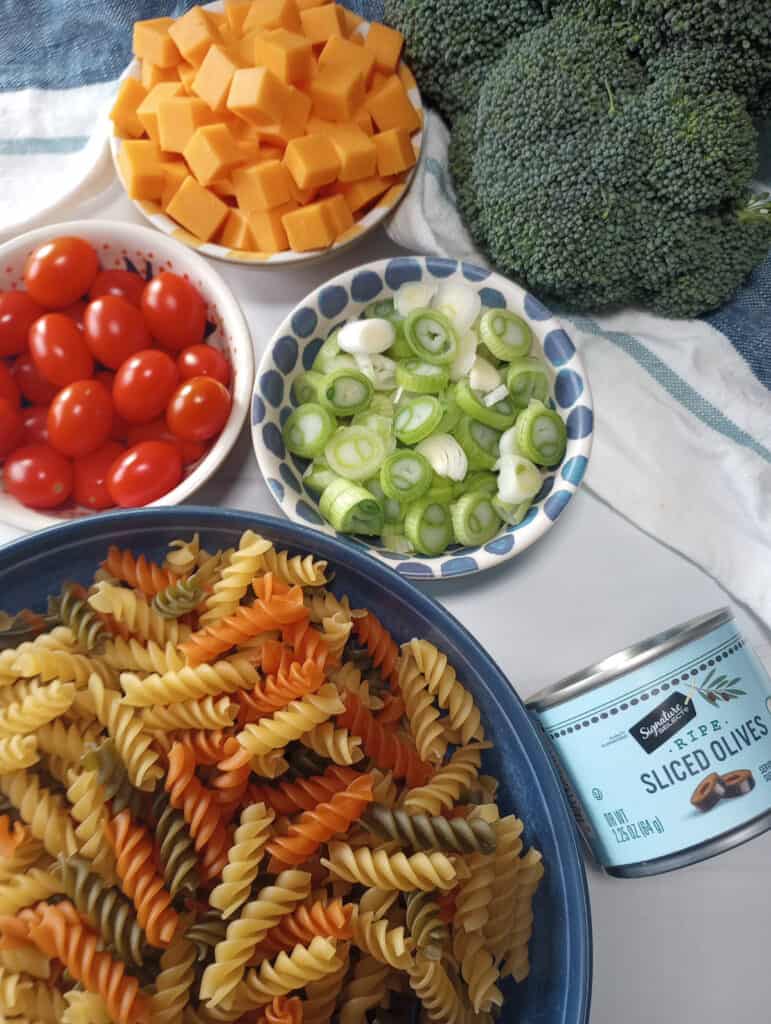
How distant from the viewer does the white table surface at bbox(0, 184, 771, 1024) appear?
98 cm

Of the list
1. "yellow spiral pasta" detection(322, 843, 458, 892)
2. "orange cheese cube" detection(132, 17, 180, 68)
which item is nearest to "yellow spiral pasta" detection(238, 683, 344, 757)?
"yellow spiral pasta" detection(322, 843, 458, 892)

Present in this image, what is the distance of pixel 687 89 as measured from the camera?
104 centimetres

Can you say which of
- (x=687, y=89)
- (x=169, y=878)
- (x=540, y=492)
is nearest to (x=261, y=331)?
(x=540, y=492)

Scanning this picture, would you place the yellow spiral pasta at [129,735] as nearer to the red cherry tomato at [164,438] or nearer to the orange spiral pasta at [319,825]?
the orange spiral pasta at [319,825]

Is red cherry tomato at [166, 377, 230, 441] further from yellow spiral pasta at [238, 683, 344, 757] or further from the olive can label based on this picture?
the olive can label

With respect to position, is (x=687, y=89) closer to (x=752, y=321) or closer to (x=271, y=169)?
(x=752, y=321)

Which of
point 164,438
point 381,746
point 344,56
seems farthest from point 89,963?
point 344,56

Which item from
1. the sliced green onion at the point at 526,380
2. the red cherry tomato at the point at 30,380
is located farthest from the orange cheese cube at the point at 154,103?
the sliced green onion at the point at 526,380

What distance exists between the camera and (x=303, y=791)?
802 millimetres

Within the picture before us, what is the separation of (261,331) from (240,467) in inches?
8.0

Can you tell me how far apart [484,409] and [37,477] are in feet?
1.78

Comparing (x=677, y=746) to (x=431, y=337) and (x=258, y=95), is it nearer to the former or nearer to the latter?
(x=431, y=337)

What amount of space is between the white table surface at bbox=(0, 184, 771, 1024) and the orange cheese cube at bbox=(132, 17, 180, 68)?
0.18 m

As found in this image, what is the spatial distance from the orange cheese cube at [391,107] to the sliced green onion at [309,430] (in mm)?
394
